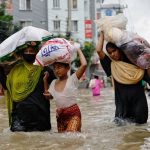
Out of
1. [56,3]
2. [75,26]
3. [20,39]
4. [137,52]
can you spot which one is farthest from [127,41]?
[75,26]

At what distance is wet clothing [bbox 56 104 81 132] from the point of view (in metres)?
6.42

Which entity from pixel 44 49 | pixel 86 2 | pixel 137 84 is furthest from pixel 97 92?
pixel 86 2

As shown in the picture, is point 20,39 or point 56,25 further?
point 56,25

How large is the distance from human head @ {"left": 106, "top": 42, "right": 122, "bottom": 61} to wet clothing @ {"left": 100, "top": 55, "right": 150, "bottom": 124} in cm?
15

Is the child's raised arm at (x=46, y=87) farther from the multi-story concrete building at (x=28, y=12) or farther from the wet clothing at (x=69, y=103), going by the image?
the multi-story concrete building at (x=28, y=12)

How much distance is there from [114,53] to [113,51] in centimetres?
3

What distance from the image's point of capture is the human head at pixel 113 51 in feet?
25.3

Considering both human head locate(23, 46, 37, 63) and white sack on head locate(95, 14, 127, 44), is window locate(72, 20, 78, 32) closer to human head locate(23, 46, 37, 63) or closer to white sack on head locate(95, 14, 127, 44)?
white sack on head locate(95, 14, 127, 44)

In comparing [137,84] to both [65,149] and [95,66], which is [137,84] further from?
[95,66]

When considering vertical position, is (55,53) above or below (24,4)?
above

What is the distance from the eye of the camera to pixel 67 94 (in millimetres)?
6418

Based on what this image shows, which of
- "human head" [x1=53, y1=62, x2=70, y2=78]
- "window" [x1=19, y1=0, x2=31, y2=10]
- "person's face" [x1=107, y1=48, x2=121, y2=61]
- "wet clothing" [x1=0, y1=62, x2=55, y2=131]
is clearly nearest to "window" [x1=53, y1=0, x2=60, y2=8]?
"window" [x1=19, y1=0, x2=31, y2=10]

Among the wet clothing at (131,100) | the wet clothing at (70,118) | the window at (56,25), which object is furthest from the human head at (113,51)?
the window at (56,25)

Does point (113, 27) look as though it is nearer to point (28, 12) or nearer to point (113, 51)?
point (113, 51)
